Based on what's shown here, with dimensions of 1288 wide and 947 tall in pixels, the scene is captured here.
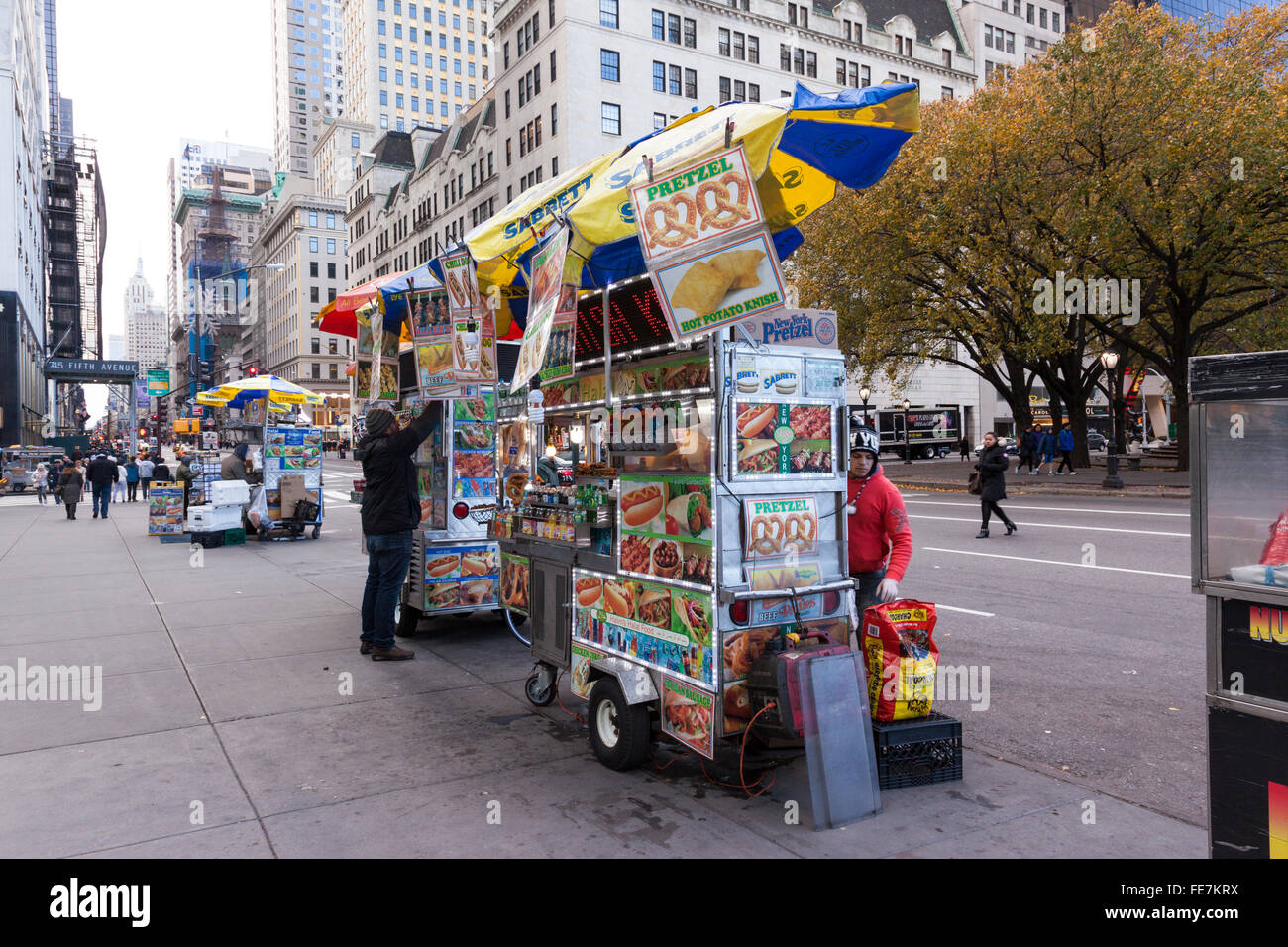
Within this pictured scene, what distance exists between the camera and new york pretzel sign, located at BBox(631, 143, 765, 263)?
4.11 m

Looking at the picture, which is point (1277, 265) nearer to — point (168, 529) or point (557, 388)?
point (557, 388)

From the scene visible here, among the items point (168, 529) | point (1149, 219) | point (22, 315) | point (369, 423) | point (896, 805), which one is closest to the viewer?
point (896, 805)

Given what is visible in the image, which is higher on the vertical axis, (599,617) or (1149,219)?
(1149,219)

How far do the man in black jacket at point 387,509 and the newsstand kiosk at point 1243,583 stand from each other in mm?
5812

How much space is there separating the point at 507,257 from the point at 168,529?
15.3 m

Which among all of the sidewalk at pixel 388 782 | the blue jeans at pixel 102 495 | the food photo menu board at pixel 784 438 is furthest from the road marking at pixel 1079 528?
the blue jeans at pixel 102 495

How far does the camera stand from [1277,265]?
23562 millimetres

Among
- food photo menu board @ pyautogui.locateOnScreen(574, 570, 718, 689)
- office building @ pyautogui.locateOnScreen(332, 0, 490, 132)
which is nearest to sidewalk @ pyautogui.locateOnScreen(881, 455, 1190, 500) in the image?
food photo menu board @ pyautogui.locateOnScreen(574, 570, 718, 689)

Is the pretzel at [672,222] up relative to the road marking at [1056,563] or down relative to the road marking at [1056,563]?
up

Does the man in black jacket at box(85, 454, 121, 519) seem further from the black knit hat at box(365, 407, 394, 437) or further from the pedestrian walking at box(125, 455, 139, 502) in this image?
the black knit hat at box(365, 407, 394, 437)

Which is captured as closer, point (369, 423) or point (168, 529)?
point (369, 423)

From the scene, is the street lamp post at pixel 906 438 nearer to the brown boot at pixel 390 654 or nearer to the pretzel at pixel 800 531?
the brown boot at pixel 390 654

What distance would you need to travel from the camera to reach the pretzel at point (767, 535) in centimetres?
472
